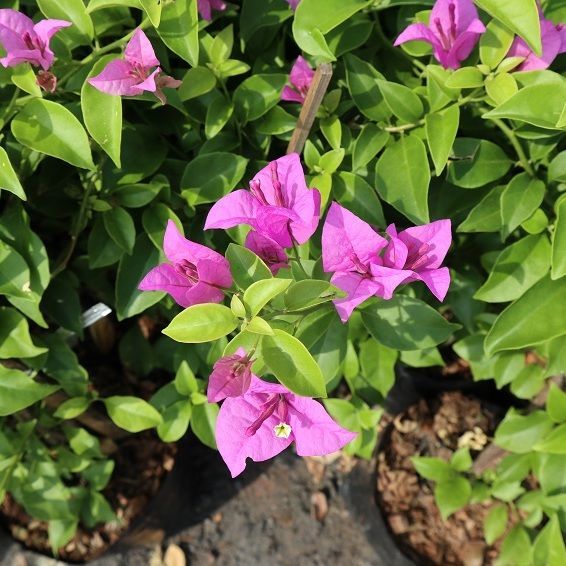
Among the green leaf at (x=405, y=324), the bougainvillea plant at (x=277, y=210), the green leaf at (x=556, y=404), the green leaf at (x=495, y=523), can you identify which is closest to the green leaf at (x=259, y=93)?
the bougainvillea plant at (x=277, y=210)

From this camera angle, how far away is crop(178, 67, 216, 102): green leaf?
0.81 meters

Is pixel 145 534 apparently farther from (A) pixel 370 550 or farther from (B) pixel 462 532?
(B) pixel 462 532

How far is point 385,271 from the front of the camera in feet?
2.05

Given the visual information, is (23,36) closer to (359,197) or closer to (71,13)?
(71,13)

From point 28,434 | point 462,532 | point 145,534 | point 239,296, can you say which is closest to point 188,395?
point 28,434

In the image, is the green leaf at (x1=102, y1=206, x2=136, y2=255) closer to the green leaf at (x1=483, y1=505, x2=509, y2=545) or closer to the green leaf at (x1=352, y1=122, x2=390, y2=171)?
the green leaf at (x1=352, y1=122, x2=390, y2=171)

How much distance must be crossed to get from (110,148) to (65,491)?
0.73m

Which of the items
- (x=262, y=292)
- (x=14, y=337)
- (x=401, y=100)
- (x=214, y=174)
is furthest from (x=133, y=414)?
(x=401, y=100)

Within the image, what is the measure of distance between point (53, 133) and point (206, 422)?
507 mm

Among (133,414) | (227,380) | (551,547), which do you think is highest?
(227,380)

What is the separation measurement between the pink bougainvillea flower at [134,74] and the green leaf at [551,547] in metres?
0.88

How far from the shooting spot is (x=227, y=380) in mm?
612

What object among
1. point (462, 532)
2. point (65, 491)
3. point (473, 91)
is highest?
point (473, 91)

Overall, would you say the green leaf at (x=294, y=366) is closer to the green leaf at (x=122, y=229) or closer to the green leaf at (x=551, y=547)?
the green leaf at (x=122, y=229)
